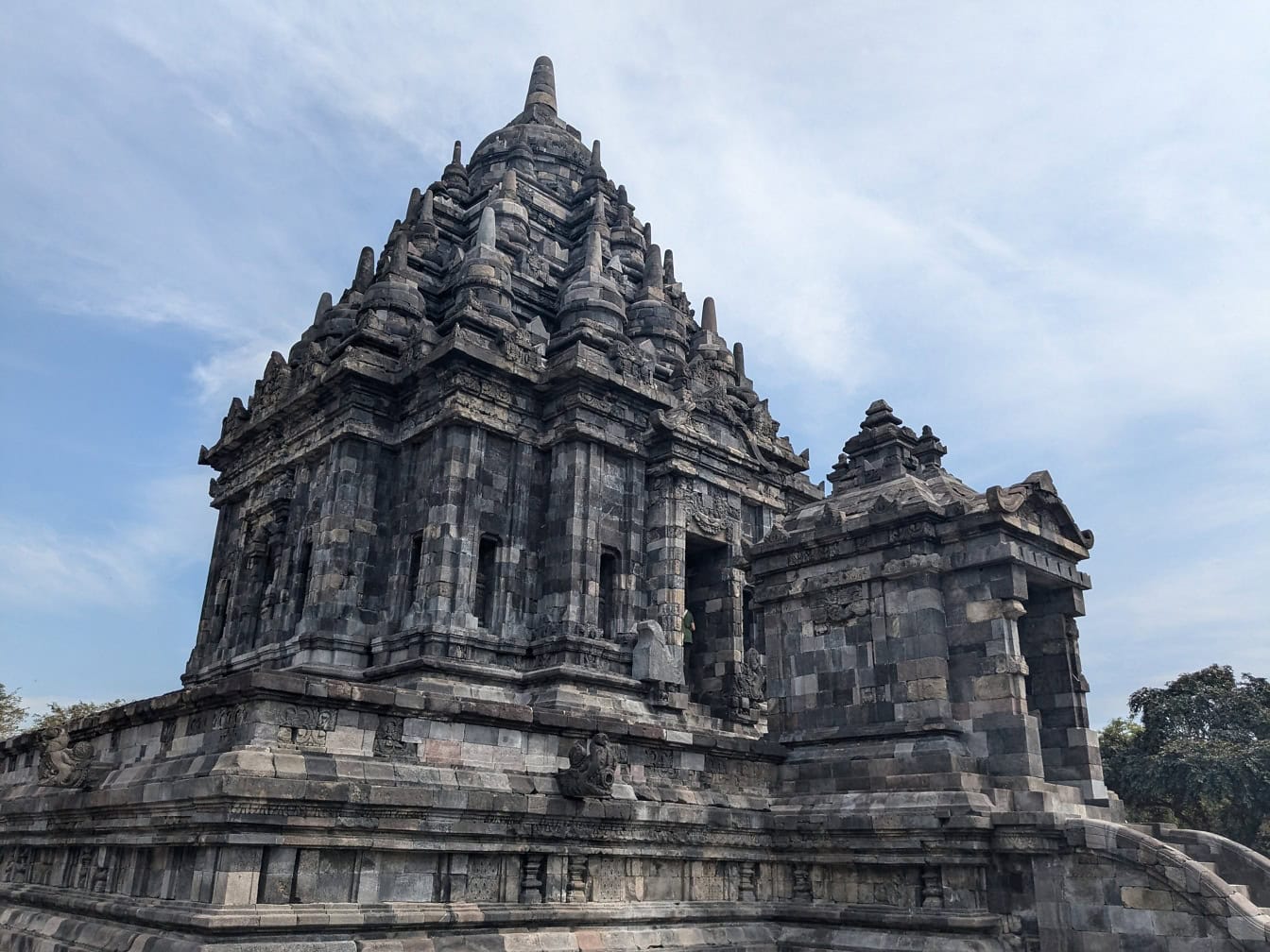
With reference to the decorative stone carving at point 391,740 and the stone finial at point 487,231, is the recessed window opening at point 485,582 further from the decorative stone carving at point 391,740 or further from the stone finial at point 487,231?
the decorative stone carving at point 391,740

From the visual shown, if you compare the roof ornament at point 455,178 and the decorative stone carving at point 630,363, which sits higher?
the roof ornament at point 455,178

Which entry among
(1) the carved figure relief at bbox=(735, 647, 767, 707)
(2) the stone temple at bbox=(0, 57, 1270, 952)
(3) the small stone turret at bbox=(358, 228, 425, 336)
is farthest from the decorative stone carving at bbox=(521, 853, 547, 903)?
(3) the small stone turret at bbox=(358, 228, 425, 336)

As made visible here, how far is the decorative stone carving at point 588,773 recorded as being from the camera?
42.3 ft

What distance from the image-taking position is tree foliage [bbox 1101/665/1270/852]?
124 feet

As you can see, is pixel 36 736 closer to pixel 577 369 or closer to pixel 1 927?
pixel 1 927

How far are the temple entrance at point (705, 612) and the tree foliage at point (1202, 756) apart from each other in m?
24.8

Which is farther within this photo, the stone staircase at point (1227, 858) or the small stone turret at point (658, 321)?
the small stone turret at point (658, 321)

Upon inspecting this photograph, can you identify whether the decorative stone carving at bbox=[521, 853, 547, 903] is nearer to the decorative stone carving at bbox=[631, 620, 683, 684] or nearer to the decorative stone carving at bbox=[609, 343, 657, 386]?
the decorative stone carving at bbox=[631, 620, 683, 684]

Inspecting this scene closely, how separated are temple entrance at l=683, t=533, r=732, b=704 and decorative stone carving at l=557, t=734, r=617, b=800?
11342 millimetres

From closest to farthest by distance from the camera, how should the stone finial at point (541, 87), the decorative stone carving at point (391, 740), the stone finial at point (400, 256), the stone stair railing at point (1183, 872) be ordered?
the stone stair railing at point (1183, 872)
the decorative stone carving at point (391, 740)
the stone finial at point (400, 256)
the stone finial at point (541, 87)

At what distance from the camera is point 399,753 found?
11969mm

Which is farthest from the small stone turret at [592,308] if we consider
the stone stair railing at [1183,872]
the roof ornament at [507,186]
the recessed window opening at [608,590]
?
the stone stair railing at [1183,872]

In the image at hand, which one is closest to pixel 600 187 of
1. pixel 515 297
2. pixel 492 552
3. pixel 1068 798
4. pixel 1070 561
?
pixel 515 297

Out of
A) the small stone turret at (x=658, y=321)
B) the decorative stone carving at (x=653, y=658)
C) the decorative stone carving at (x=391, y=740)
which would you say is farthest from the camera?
the small stone turret at (x=658, y=321)
